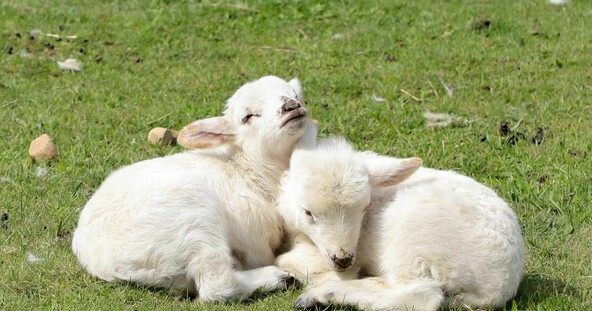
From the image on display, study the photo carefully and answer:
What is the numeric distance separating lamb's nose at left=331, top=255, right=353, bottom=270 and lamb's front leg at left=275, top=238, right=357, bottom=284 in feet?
0.46

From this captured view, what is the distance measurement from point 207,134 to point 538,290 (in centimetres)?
227

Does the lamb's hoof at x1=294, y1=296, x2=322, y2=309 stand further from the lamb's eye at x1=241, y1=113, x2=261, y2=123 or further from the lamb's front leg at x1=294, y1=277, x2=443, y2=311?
the lamb's eye at x1=241, y1=113, x2=261, y2=123

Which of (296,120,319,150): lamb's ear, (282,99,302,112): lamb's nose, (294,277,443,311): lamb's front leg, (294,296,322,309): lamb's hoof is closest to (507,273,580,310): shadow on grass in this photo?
(294,277,443,311): lamb's front leg

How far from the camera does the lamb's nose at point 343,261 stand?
5.52 metres

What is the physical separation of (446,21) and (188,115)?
4.14 m

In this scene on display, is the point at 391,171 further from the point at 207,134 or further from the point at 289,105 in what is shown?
the point at 207,134

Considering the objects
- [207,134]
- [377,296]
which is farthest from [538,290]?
[207,134]

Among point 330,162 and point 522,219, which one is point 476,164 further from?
point 330,162

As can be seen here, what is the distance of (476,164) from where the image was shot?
7.95 m

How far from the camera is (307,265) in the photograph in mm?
5863

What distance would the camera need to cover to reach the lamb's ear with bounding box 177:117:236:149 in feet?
21.0

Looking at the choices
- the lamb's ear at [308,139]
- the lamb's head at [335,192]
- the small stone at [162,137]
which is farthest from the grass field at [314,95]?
the lamb's ear at [308,139]

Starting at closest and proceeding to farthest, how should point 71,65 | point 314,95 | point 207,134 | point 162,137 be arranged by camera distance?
point 207,134 < point 162,137 < point 314,95 < point 71,65

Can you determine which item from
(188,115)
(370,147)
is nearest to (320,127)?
(370,147)
